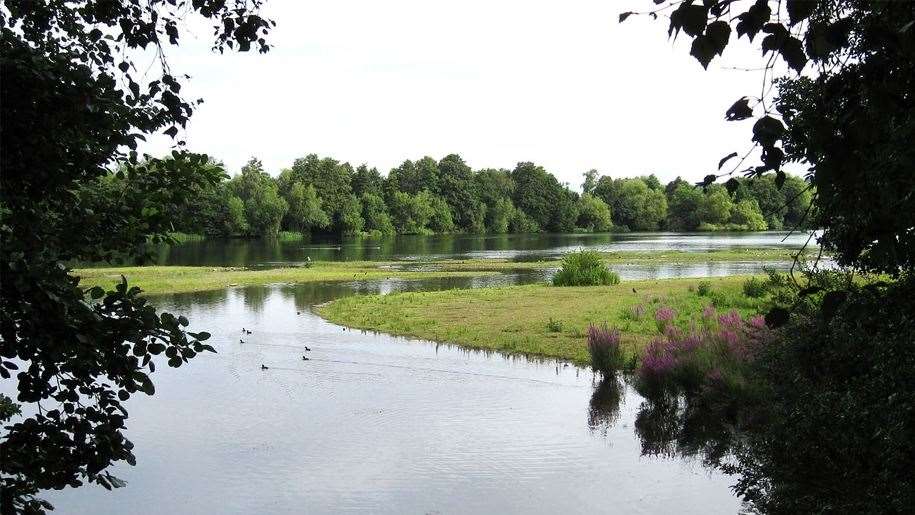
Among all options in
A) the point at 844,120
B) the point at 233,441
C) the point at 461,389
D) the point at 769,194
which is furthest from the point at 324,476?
the point at 769,194

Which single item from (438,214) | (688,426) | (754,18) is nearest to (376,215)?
(438,214)

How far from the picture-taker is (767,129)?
81.0 inches

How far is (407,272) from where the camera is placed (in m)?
42.4

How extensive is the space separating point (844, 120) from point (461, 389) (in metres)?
13.2

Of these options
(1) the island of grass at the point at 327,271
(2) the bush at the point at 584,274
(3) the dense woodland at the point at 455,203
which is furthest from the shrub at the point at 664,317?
(3) the dense woodland at the point at 455,203

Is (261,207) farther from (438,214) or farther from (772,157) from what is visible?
(772,157)

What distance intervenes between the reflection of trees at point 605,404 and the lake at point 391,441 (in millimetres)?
50

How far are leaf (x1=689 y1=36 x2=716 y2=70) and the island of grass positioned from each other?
28.9 meters

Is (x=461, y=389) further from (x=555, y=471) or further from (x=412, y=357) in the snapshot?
(x=555, y=471)

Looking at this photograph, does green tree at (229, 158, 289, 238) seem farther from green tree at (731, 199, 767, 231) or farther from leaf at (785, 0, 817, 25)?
leaf at (785, 0, 817, 25)

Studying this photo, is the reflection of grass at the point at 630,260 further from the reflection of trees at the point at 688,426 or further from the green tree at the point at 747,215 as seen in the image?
the green tree at the point at 747,215

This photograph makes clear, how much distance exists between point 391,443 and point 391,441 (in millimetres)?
87

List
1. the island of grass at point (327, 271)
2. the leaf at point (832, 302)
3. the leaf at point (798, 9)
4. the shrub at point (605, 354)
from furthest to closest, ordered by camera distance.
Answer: the island of grass at point (327, 271) → the shrub at point (605, 354) → the leaf at point (832, 302) → the leaf at point (798, 9)

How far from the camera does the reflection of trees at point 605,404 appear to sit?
12594 mm
